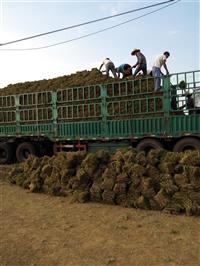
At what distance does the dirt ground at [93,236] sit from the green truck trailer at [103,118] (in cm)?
464

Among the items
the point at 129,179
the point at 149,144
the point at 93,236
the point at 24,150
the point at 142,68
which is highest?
the point at 142,68

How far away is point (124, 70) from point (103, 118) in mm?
2003

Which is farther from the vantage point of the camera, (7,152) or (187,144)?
(7,152)

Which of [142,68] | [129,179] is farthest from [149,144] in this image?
[129,179]

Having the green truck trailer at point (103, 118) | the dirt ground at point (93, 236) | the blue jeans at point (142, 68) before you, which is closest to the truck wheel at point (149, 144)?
the green truck trailer at point (103, 118)

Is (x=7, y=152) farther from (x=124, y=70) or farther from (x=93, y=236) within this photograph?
(x=93, y=236)

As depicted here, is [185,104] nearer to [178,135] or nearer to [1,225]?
[178,135]

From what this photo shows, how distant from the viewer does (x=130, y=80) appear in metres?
12.7

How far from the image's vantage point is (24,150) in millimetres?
16219

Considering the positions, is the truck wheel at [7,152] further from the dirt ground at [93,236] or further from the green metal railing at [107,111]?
the dirt ground at [93,236]

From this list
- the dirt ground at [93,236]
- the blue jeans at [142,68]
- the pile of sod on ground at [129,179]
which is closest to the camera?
the dirt ground at [93,236]

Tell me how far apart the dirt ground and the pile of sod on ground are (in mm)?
235

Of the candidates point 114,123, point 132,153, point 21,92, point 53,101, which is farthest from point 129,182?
point 21,92

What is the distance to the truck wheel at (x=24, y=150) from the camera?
1584cm
